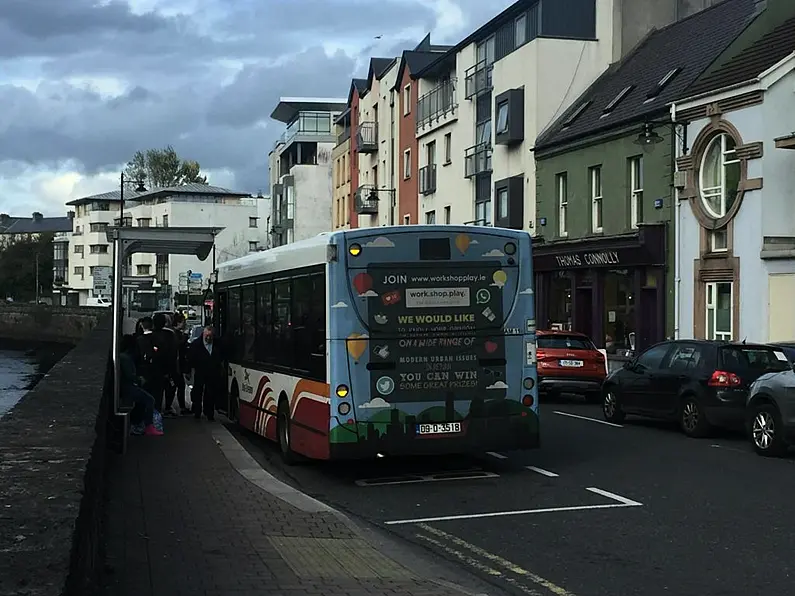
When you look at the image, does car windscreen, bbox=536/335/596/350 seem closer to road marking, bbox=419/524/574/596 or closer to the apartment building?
road marking, bbox=419/524/574/596

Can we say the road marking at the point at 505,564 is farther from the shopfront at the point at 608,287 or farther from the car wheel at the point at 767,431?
the shopfront at the point at 608,287

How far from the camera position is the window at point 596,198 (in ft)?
109

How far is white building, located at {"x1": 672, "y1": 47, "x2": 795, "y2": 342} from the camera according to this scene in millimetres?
25328

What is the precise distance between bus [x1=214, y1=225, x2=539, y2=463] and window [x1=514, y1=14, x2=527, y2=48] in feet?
89.8

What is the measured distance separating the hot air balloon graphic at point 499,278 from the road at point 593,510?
85.4 inches

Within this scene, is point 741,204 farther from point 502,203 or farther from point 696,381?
point 502,203

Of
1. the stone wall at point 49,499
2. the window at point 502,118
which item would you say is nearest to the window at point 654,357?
the stone wall at point 49,499

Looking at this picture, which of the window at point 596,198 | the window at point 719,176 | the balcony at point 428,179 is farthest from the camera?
the balcony at point 428,179

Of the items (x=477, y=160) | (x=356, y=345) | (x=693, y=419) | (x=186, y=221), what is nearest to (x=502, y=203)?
(x=477, y=160)

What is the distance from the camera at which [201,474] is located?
1277cm

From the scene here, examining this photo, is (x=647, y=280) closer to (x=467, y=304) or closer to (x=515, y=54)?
(x=515, y=54)

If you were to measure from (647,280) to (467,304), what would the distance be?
752 inches

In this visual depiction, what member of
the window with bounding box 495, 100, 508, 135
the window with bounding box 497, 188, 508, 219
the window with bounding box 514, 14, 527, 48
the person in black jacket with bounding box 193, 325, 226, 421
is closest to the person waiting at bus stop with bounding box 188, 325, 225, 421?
the person in black jacket with bounding box 193, 325, 226, 421

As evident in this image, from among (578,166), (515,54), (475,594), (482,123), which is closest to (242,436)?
(475,594)
